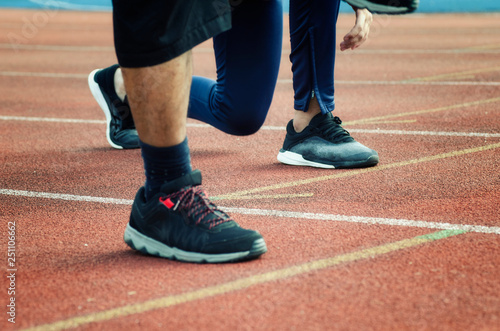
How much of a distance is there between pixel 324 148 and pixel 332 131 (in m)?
0.14

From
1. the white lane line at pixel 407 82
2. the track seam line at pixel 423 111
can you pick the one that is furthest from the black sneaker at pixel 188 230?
the white lane line at pixel 407 82

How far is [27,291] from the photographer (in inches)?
94.4

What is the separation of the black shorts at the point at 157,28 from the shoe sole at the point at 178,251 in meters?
0.66

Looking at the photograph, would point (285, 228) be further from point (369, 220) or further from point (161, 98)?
point (161, 98)

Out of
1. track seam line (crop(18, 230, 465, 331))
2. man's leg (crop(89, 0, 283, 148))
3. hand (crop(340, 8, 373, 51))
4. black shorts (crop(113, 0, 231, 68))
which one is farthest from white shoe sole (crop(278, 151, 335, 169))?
black shorts (crop(113, 0, 231, 68))

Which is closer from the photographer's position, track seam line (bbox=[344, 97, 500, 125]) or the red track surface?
the red track surface

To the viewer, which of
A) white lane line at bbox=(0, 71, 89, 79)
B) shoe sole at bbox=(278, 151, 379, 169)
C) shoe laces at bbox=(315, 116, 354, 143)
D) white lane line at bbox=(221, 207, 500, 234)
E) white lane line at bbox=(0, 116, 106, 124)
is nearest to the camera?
white lane line at bbox=(221, 207, 500, 234)

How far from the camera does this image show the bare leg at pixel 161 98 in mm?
2488

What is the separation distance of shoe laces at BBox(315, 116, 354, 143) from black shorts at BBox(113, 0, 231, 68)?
71.0 inches

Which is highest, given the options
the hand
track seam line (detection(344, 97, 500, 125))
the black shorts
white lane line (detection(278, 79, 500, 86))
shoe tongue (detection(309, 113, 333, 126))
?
the black shorts

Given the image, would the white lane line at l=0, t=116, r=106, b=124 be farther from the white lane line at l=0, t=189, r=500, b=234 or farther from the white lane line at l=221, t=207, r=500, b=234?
the white lane line at l=221, t=207, r=500, b=234

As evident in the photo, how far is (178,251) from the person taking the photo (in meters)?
2.64

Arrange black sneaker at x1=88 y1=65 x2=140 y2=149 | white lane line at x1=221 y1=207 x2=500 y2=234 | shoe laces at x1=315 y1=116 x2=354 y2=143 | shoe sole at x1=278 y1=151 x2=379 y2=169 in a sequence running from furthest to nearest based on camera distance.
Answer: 1. black sneaker at x1=88 y1=65 x2=140 y2=149
2. shoe laces at x1=315 y1=116 x2=354 y2=143
3. shoe sole at x1=278 y1=151 x2=379 y2=169
4. white lane line at x1=221 y1=207 x2=500 y2=234

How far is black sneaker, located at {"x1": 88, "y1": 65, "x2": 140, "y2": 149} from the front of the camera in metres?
4.80
